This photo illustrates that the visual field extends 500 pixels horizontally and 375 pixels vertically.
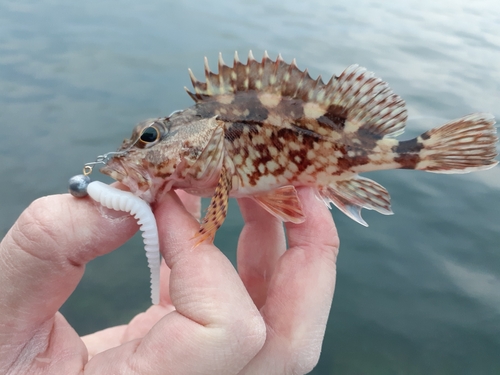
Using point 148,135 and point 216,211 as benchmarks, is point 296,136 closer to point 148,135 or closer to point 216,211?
point 216,211

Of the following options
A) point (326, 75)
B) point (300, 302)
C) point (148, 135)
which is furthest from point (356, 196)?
point (326, 75)

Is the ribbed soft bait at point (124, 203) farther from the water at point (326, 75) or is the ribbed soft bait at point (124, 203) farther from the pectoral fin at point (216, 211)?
the water at point (326, 75)

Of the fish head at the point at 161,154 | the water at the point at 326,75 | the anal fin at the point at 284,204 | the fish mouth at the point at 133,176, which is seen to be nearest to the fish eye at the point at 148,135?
the fish head at the point at 161,154

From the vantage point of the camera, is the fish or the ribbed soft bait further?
the fish

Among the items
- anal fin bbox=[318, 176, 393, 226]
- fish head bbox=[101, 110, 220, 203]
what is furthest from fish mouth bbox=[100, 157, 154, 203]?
anal fin bbox=[318, 176, 393, 226]

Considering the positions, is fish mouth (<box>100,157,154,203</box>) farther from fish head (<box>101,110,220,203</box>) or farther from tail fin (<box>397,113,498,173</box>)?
tail fin (<box>397,113,498,173</box>)
